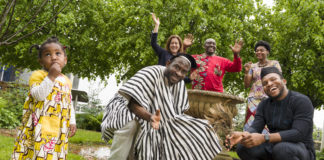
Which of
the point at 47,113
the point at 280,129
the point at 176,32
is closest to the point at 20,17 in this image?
the point at 47,113

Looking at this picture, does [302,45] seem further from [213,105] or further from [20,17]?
[20,17]

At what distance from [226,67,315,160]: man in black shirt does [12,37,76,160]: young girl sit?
1.77 m

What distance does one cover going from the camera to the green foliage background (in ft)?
32.8

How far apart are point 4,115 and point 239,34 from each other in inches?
328

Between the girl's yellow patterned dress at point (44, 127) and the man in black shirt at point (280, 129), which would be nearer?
the man in black shirt at point (280, 129)

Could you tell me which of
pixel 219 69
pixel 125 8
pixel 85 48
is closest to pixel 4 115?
pixel 85 48

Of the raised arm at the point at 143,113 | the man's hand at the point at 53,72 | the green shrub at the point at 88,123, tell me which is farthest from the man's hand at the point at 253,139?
the green shrub at the point at 88,123

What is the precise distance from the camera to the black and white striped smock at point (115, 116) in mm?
3199

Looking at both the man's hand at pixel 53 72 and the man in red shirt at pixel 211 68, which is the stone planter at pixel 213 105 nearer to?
the man in red shirt at pixel 211 68

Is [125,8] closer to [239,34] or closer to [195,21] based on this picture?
[195,21]

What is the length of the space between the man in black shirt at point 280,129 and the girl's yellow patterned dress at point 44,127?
1.77m

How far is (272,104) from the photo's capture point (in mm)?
3352

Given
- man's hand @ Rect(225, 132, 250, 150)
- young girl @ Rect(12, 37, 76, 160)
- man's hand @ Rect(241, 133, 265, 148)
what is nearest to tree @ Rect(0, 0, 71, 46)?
young girl @ Rect(12, 37, 76, 160)

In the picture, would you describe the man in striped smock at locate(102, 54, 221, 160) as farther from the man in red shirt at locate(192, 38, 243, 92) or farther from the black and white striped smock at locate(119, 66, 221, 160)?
the man in red shirt at locate(192, 38, 243, 92)
